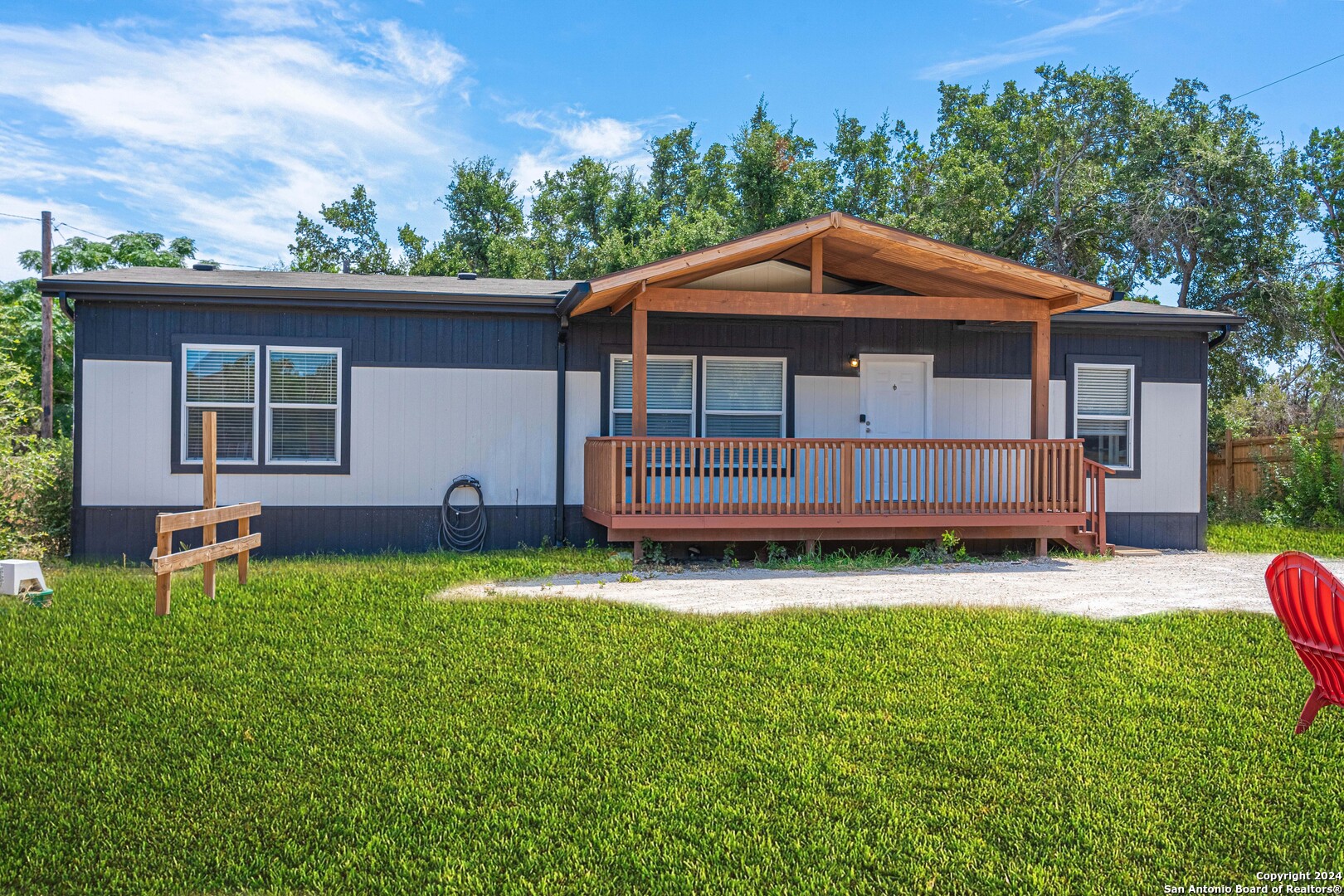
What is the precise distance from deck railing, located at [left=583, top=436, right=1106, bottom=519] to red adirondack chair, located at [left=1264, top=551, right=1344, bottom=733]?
5.65 meters

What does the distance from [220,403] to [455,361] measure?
8.06ft

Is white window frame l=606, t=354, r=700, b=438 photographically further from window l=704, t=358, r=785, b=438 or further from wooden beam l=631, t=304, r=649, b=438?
wooden beam l=631, t=304, r=649, b=438

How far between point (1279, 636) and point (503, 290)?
796 centimetres

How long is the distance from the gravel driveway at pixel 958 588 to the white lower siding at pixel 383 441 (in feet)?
7.90

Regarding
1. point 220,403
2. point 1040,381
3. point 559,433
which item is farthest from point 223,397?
point 1040,381

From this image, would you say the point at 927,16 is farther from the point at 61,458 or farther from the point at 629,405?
the point at 61,458

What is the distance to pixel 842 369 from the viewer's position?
35.2 ft

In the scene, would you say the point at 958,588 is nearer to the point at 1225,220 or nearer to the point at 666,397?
the point at 666,397

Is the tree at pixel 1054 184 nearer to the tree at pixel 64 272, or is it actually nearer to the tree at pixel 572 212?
the tree at pixel 572 212

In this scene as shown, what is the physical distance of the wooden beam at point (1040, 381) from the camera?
952 centimetres

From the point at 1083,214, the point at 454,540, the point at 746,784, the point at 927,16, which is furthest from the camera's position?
the point at 1083,214

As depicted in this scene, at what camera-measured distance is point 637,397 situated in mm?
8930

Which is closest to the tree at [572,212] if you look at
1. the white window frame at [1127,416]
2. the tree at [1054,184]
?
the tree at [1054,184]

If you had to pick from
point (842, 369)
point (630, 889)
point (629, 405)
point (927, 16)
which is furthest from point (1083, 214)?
point (630, 889)
